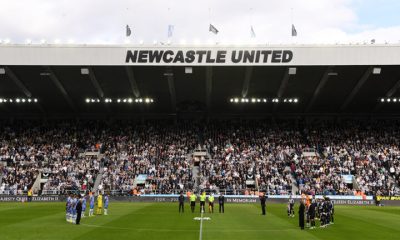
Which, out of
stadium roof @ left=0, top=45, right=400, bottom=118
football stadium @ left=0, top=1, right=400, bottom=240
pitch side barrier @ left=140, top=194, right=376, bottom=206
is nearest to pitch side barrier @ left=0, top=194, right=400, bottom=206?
pitch side barrier @ left=140, top=194, right=376, bottom=206

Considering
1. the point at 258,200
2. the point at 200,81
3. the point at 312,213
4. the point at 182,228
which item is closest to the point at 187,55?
→ the point at 200,81

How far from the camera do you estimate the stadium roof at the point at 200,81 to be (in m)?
51.6

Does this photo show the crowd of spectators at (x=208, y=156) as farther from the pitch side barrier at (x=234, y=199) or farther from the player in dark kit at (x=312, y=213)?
the player in dark kit at (x=312, y=213)

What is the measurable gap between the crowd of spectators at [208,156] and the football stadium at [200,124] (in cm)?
16

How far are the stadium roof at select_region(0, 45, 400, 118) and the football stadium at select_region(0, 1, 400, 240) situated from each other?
15cm

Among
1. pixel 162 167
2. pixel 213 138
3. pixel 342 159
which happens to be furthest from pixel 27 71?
pixel 342 159

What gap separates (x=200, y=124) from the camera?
224ft

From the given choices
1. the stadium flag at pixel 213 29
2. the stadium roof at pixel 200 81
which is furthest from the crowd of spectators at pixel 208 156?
the stadium flag at pixel 213 29

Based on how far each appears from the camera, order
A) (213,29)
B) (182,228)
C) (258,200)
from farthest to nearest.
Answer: (213,29) → (258,200) → (182,228)

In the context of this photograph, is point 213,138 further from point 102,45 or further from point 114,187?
point 102,45

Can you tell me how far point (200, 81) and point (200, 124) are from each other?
12.3 meters

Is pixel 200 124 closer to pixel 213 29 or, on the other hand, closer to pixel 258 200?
pixel 213 29

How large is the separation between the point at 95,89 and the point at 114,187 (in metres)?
13.1

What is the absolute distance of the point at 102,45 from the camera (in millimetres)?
51875
